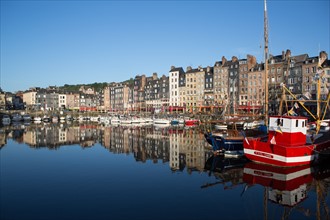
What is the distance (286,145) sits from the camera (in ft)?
74.1

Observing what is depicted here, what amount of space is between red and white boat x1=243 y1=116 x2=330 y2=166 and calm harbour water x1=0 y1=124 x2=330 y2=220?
0.94 metres

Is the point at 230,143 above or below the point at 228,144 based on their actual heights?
above

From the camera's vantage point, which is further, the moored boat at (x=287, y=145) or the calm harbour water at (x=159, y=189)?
the moored boat at (x=287, y=145)

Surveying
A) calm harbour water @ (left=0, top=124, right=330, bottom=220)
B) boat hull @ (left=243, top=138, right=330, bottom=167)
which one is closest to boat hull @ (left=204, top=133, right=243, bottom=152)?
calm harbour water @ (left=0, top=124, right=330, bottom=220)

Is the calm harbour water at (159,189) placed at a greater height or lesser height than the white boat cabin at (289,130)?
lesser

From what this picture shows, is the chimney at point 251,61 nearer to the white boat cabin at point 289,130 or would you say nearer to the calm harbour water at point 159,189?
the calm harbour water at point 159,189

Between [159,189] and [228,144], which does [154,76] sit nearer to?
[228,144]

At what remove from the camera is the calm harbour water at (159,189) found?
569 inches

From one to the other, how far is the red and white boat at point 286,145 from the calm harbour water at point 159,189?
94cm

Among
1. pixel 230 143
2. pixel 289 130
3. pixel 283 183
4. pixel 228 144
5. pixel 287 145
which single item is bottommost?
pixel 283 183

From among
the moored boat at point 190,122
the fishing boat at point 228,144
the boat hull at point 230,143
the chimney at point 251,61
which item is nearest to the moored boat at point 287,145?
the fishing boat at point 228,144

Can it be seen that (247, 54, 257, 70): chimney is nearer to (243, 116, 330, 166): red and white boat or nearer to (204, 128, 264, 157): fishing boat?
(204, 128, 264, 157): fishing boat

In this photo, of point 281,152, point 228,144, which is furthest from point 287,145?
point 228,144

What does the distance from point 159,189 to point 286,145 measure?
417 inches
